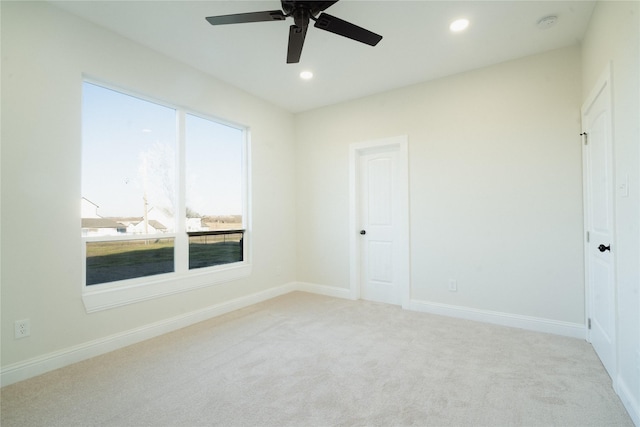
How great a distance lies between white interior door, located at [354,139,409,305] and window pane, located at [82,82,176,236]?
2440mm

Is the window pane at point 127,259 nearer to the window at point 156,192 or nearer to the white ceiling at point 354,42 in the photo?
the window at point 156,192

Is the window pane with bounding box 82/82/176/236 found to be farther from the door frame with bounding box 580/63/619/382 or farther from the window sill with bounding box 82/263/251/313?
the door frame with bounding box 580/63/619/382

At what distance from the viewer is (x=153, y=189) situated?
3197 millimetres

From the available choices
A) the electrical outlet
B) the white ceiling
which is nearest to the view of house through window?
the electrical outlet

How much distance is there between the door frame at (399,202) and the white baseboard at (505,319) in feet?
0.87

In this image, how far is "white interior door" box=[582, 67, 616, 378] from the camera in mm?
2123

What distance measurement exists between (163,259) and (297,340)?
164cm

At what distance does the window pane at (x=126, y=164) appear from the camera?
107 inches

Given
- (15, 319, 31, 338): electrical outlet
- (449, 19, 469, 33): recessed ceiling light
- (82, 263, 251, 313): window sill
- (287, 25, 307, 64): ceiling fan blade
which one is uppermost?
(449, 19, 469, 33): recessed ceiling light

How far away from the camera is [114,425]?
172 cm

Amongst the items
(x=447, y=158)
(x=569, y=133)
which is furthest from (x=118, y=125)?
(x=569, y=133)

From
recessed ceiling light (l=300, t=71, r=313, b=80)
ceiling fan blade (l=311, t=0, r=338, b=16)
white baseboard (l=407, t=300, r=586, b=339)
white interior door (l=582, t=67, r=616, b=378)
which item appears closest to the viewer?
ceiling fan blade (l=311, t=0, r=338, b=16)

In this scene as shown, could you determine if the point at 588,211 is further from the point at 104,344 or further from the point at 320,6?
the point at 104,344

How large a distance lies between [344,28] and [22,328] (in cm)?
317
